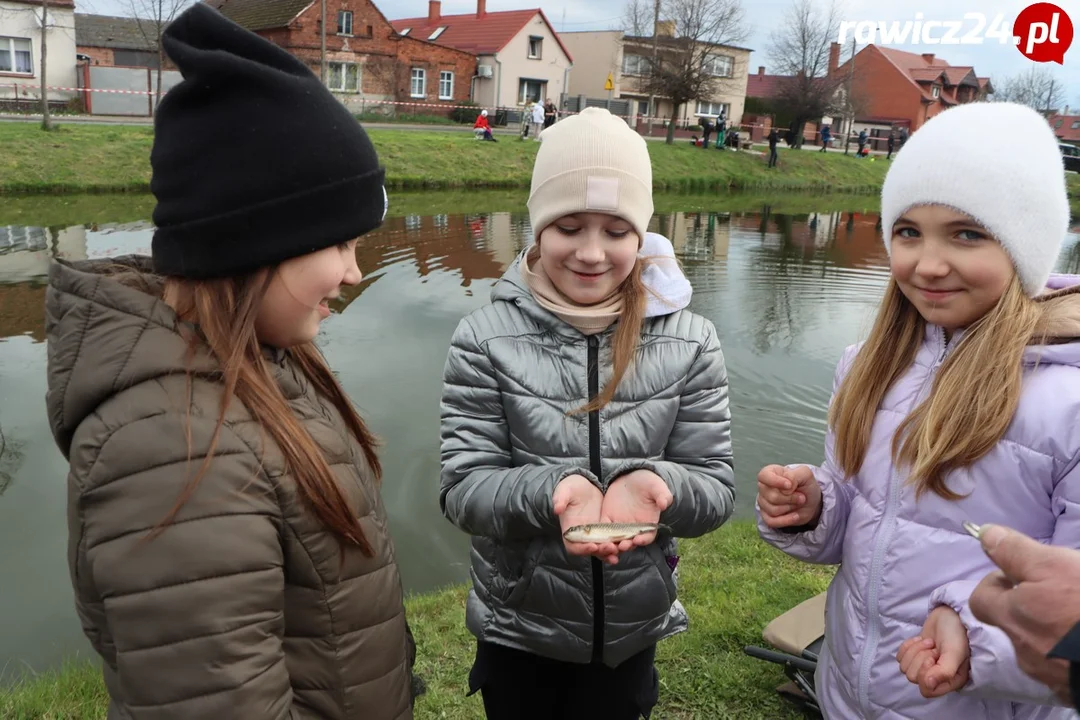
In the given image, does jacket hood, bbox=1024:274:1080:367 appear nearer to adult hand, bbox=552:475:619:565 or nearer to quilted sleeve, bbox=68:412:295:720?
adult hand, bbox=552:475:619:565

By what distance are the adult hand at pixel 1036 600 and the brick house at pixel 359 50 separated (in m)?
34.9

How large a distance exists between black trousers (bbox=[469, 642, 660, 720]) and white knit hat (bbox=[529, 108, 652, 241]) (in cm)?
116

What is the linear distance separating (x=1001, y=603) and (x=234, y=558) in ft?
3.93

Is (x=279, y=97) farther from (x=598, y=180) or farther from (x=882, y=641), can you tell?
(x=882, y=641)

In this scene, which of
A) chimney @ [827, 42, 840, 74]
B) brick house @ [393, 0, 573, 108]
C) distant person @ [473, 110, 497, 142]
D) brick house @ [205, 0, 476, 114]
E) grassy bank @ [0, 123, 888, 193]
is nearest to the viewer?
grassy bank @ [0, 123, 888, 193]

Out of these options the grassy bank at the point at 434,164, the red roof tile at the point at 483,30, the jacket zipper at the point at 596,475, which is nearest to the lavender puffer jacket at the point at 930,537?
the jacket zipper at the point at 596,475

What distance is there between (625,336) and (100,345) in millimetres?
1197

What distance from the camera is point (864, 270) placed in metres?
14.2

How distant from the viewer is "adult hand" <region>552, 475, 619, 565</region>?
174 cm

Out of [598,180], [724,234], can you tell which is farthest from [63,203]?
[598,180]

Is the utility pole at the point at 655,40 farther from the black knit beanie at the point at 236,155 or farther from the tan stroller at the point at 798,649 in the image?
the black knit beanie at the point at 236,155

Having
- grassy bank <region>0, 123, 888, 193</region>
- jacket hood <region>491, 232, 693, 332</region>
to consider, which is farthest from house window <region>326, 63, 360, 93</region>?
jacket hood <region>491, 232, 693, 332</region>

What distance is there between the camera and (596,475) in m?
2.07

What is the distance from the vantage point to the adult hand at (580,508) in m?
1.74
